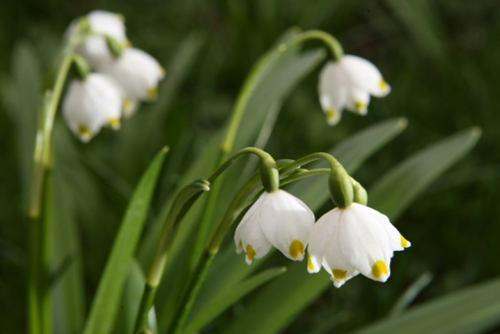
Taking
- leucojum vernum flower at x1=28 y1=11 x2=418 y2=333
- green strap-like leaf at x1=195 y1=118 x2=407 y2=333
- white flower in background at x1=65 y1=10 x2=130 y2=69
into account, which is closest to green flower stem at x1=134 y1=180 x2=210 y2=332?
leucojum vernum flower at x1=28 y1=11 x2=418 y2=333

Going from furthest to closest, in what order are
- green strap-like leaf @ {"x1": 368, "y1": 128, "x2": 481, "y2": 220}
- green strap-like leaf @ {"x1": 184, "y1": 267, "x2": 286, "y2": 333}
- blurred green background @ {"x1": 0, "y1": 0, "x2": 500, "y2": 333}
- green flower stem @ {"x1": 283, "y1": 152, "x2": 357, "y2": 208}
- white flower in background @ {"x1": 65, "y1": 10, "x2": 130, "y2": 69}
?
blurred green background @ {"x1": 0, "y1": 0, "x2": 500, "y2": 333}
white flower in background @ {"x1": 65, "y1": 10, "x2": 130, "y2": 69}
green strap-like leaf @ {"x1": 368, "y1": 128, "x2": 481, "y2": 220}
green strap-like leaf @ {"x1": 184, "y1": 267, "x2": 286, "y2": 333}
green flower stem @ {"x1": 283, "y1": 152, "x2": 357, "y2": 208}

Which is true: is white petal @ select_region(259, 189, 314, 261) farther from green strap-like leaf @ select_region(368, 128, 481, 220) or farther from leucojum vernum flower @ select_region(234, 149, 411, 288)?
green strap-like leaf @ select_region(368, 128, 481, 220)

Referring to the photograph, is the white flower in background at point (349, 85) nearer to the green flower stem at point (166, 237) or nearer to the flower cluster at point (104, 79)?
the flower cluster at point (104, 79)

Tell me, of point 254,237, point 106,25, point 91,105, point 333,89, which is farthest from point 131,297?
point 106,25

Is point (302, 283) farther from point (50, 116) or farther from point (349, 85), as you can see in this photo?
point (50, 116)

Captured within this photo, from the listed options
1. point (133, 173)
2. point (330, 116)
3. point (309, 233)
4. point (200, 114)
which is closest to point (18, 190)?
point (133, 173)

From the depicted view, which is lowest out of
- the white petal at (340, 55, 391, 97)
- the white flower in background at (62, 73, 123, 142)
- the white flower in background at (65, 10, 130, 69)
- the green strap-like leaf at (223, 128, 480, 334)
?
the green strap-like leaf at (223, 128, 480, 334)

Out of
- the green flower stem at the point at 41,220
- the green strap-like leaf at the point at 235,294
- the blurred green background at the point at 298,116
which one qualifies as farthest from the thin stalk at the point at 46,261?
the green strap-like leaf at the point at 235,294

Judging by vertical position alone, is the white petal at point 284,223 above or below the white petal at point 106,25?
below
